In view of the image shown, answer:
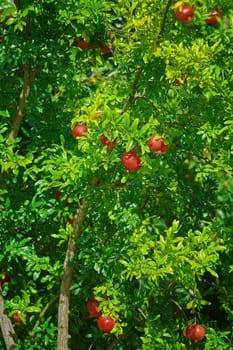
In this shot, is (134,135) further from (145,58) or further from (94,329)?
(94,329)

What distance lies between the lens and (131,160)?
237 centimetres

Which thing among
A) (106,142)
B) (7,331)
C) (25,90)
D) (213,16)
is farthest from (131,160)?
(7,331)

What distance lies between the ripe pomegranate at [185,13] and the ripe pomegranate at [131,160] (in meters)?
0.45

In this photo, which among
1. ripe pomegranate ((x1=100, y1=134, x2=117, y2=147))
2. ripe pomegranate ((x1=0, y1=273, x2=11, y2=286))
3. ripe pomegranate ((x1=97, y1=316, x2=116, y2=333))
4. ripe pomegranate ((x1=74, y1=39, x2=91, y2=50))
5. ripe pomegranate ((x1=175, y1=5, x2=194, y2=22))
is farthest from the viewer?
ripe pomegranate ((x1=0, y1=273, x2=11, y2=286))

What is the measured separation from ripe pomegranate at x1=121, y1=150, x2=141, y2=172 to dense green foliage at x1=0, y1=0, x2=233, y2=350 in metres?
0.02

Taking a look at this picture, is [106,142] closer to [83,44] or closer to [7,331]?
[83,44]

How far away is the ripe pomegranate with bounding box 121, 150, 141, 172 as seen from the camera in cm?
237

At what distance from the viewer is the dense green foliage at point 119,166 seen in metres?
2.48

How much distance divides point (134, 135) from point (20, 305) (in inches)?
43.0

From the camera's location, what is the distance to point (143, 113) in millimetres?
2529

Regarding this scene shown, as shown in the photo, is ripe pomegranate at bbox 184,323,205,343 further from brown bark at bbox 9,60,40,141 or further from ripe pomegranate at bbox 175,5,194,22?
ripe pomegranate at bbox 175,5,194,22

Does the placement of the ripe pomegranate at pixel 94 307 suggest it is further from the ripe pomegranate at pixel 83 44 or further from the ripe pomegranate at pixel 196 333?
the ripe pomegranate at pixel 83 44

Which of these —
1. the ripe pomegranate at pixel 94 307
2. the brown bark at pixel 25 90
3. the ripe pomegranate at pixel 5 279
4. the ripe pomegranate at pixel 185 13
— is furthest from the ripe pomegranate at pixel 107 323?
the ripe pomegranate at pixel 185 13

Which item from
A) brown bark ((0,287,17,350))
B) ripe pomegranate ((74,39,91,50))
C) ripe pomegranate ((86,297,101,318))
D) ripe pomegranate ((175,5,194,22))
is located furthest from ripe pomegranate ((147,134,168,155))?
brown bark ((0,287,17,350))
